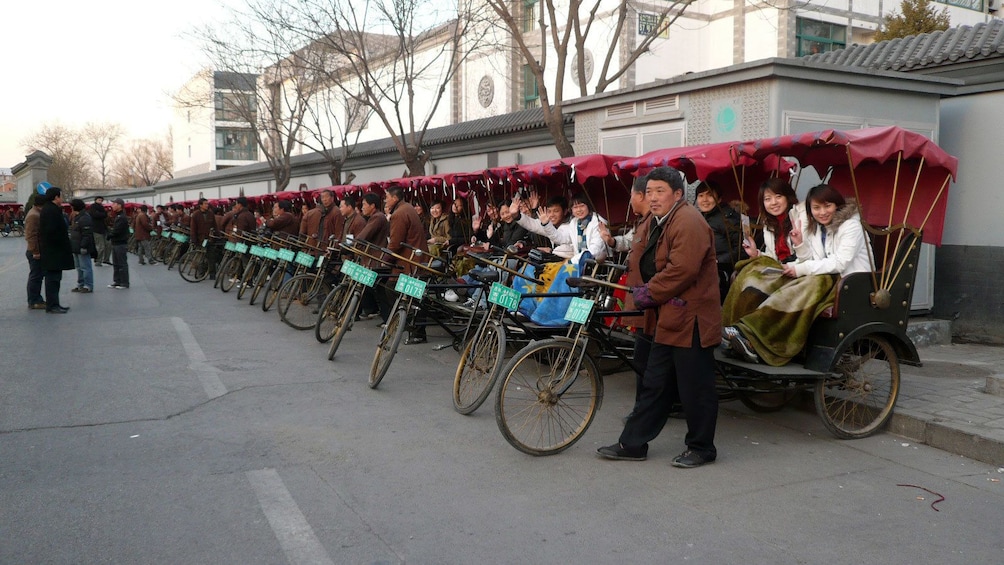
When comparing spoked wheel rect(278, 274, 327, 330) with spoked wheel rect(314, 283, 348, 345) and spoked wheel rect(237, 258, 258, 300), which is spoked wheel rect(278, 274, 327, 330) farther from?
spoked wheel rect(237, 258, 258, 300)

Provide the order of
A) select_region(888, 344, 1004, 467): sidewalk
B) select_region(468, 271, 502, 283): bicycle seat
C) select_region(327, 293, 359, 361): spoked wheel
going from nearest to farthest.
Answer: select_region(888, 344, 1004, 467): sidewalk
select_region(468, 271, 502, 283): bicycle seat
select_region(327, 293, 359, 361): spoked wheel

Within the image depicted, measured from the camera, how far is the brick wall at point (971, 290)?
985cm

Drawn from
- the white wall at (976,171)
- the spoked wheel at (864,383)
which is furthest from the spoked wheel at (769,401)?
the white wall at (976,171)

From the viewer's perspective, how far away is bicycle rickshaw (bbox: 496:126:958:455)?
17.7ft

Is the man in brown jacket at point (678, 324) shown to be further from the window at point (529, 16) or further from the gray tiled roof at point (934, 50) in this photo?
the window at point (529, 16)

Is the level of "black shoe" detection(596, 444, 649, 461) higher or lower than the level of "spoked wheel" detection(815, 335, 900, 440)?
lower

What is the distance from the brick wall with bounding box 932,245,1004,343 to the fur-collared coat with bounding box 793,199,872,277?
4899mm

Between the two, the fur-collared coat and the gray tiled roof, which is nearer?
the fur-collared coat

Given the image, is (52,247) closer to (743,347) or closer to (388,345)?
(388,345)

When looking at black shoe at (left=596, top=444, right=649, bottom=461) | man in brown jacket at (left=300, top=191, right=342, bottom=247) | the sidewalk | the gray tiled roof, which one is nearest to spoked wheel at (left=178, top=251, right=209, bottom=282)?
man in brown jacket at (left=300, top=191, right=342, bottom=247)

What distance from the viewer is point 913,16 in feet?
77.3

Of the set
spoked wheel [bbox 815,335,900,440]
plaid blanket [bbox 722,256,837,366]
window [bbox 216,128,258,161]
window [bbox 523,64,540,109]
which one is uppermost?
window [bbox 216,128,258,161]

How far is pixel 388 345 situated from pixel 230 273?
9146mm

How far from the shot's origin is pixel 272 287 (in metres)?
12.8
